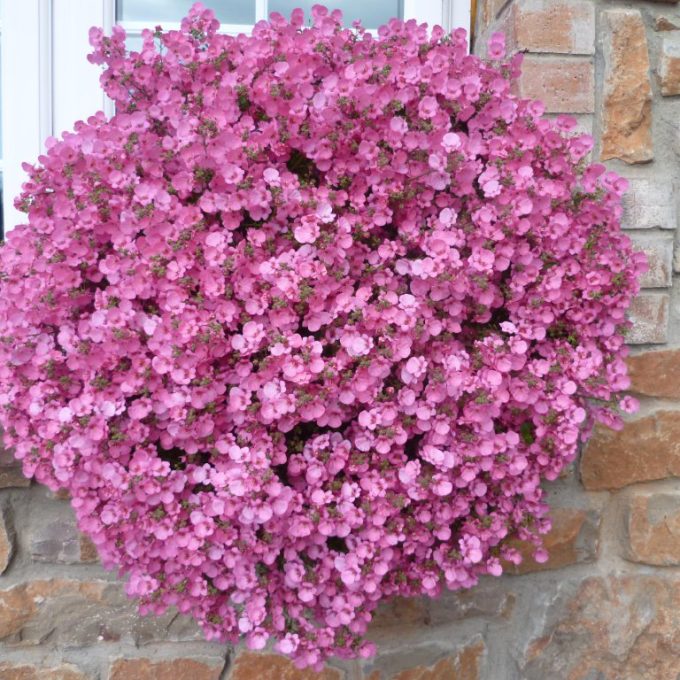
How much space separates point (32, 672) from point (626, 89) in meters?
1.80

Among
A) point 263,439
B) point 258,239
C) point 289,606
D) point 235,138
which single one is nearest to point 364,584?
point 289,606

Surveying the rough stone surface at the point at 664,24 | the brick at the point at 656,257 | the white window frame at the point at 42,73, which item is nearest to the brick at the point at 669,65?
the rough stone surface at the point at 664,24

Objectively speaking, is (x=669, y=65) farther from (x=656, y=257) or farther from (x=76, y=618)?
(x=76, y=618)

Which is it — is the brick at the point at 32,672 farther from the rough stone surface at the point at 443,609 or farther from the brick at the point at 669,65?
the brick at the point at 669,65

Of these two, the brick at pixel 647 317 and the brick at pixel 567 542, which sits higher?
the brick at pixel 647 317

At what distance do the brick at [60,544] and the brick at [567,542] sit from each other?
3.06ft

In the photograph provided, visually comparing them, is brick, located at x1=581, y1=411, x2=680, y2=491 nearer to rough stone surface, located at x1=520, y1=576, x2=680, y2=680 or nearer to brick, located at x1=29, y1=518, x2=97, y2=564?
rough stone surface, located at x1=520, y1=576, x2=680, y2=680

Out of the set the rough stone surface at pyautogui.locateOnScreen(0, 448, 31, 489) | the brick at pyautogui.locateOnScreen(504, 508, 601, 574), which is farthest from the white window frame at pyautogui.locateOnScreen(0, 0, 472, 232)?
the brick at pyautogui.locateOnScreen(504, 508, 601, 574)

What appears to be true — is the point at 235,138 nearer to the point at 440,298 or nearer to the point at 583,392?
the point at 440,298

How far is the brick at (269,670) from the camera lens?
1.57 meters

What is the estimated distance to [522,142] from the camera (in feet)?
4.00

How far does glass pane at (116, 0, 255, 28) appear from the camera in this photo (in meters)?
1.82

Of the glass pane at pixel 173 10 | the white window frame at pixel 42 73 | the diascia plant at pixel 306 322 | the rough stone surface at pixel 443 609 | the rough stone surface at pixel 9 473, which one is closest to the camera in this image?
the diascia plant at pixel 306 322

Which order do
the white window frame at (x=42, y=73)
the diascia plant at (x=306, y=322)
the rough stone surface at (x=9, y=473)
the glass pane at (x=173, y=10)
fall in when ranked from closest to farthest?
the diascia plant at (x=306, y=322) → the rough stone surface at (x=9, y=473) → the white window frame at (x=42, y=73) → the glass pane at (x=173, y=10)
